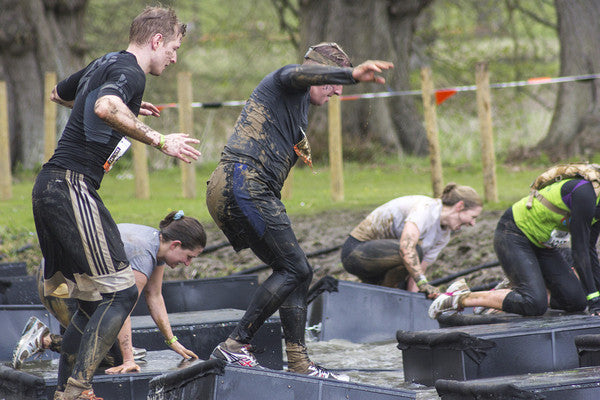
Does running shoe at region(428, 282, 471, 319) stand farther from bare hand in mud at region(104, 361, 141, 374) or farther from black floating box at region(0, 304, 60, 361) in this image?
black floating box at region(0, 304, 60, 361)

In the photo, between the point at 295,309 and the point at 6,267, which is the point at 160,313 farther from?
the point at 6,267

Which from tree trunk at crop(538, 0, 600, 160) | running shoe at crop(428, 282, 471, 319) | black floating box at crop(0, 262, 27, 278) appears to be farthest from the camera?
tree trunk at crop(538, 0, 600, 160)

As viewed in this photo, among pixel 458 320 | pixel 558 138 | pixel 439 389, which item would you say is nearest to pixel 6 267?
pixel 458 320

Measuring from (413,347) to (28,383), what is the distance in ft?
7.55

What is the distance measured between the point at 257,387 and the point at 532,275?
3.06m

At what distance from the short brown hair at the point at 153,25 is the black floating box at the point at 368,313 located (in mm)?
3360

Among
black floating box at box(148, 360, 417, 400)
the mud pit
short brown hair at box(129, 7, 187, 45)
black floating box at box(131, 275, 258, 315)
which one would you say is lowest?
black floating box at box(148, 360, 417, 400)

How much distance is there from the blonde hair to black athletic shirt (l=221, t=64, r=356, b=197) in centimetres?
262

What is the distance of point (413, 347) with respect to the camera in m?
5.35

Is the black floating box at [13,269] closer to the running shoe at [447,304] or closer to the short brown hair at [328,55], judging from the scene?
the running shoe at [447,304]

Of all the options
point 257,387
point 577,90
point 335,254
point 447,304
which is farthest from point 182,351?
point 577,90

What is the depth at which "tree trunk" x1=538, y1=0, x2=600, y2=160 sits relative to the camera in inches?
555

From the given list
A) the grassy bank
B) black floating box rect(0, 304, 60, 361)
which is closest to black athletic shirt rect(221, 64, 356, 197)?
black floating box rect(0, 304, 60, 361)

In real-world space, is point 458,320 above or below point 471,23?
below
